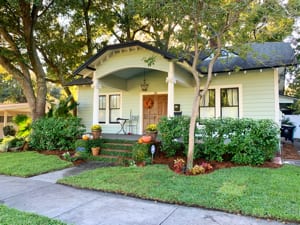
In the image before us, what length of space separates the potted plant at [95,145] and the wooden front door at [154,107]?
3436 mm

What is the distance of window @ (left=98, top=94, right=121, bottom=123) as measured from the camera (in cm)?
1255

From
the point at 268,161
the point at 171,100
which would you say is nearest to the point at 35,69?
the point at 171,100

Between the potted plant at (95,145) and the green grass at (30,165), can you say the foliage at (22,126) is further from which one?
the potted plant at (95,145)

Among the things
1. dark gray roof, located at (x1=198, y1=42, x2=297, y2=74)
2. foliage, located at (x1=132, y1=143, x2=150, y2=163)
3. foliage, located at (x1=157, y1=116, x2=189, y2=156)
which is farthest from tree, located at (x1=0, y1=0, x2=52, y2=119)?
dark gray roof, located at (x1=198, y1=42, x2=297, y2=74)

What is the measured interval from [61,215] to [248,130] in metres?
5.53

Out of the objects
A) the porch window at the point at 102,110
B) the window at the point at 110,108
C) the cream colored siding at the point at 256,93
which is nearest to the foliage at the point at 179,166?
the cream colored siding at the point at 256,93

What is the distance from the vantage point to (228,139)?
702 cm

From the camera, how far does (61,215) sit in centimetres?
372

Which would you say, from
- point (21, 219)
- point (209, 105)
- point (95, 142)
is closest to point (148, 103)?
point (209, 105)

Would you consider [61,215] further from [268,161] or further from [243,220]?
[268,161]

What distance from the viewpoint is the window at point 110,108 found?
41.2 feet

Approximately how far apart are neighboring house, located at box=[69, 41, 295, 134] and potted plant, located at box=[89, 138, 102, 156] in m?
1.03

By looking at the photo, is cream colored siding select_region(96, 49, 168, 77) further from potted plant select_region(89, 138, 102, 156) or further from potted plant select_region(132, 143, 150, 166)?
potted plant select_region(132, 143, 150, 166)

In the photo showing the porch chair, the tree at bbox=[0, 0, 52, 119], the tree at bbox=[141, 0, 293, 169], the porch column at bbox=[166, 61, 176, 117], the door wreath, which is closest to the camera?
the tree at bbox=[141, 0, 293, 169]
